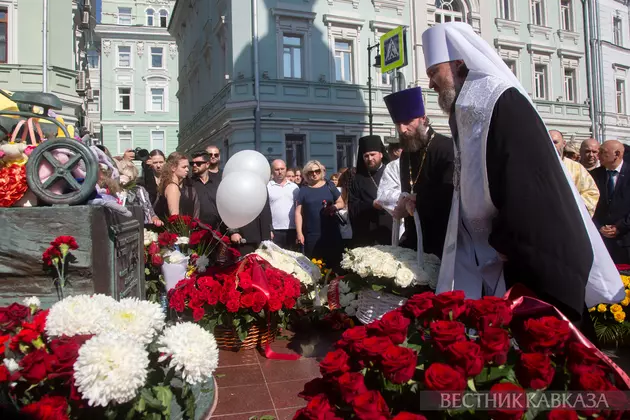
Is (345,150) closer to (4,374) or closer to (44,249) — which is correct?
(44,249)

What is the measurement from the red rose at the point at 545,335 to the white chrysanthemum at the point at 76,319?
1256 mm

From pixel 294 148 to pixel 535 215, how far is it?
16355 millimetres

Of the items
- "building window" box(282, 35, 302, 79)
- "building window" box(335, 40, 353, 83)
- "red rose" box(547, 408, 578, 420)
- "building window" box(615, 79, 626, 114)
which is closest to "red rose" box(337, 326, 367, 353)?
"red rose" box(547, 408, 578, 420)

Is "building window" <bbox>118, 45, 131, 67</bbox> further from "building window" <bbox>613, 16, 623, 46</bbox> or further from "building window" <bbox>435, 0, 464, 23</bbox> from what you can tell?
"building window" <bbox>613, 16, 623, 46</bbox>

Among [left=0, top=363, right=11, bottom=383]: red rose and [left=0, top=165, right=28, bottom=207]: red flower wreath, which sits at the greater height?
[left=0, top=165, right=28, bottom=207]: red flower wreath

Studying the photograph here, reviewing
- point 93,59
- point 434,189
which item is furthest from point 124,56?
point 434,189

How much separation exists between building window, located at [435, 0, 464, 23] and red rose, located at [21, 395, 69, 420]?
823 inches

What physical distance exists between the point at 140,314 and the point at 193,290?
181cm

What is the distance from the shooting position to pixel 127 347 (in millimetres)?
1392

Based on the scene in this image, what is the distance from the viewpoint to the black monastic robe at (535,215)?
1672mm

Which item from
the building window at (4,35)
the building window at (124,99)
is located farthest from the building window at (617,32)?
the building window at (124,99)

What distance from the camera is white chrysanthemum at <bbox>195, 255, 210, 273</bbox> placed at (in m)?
3.96

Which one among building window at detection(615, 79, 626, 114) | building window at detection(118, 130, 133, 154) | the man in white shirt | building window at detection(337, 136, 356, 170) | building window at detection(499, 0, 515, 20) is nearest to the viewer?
the man in white shirt

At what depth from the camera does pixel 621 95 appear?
80.4 feet
